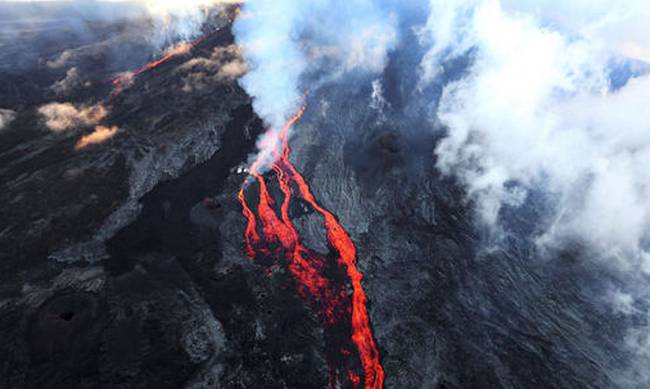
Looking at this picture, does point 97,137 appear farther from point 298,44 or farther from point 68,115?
point 298,44

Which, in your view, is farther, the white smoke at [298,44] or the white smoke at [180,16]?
the white smoke at [180,16]

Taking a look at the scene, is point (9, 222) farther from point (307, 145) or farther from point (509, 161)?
point (509, 161)

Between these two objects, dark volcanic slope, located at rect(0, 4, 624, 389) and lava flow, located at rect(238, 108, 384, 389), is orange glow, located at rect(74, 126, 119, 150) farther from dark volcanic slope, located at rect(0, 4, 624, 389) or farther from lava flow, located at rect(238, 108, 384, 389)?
lava flow, located at rect(238, 108, 384, 389)

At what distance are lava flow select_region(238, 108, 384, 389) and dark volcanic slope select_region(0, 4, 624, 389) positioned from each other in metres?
0.60

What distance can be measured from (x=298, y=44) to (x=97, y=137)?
89.8 feet

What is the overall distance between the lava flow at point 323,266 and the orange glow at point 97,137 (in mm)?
12939

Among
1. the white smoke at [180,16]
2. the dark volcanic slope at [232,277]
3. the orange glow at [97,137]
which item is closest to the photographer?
the dark volcanic slope at [232,277]

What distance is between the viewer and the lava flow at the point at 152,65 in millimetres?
45094

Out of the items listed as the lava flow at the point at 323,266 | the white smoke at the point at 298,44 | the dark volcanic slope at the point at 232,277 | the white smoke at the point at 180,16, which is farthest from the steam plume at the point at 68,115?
the white smoke at the point at 180,16

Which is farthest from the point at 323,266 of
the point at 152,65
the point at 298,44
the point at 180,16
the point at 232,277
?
the point at 180,16

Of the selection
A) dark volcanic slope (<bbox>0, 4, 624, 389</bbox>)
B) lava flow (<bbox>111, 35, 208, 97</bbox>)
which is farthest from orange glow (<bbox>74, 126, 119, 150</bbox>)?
lava flow (<bbox>111, 35, 208, 97</bbox>)

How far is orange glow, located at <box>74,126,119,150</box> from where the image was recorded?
34.1m

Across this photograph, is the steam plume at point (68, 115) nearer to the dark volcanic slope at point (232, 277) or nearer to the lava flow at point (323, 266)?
the dark volcanic slope at point (232, 277)

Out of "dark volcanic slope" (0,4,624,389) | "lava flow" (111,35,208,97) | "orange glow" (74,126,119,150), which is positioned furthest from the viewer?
"lava flow" (111,35,208,97)
